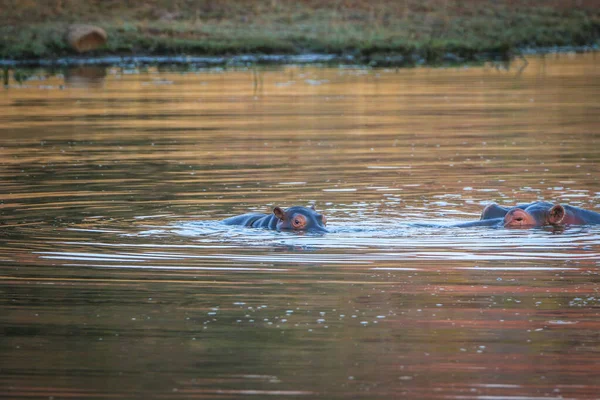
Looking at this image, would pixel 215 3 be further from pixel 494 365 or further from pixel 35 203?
pixel 494 365

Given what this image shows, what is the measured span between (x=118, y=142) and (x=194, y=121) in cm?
394

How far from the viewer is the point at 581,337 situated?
23.2ft

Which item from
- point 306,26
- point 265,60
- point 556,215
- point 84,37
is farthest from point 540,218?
point 306,26

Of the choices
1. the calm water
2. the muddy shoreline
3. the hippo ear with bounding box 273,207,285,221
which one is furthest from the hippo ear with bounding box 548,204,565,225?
the muddy shoreline

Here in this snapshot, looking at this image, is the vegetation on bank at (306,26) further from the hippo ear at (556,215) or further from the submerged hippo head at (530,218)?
the hippo ear at (556,215)

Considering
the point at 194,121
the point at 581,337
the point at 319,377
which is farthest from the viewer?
the point at 194,121

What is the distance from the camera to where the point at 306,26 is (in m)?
55.1

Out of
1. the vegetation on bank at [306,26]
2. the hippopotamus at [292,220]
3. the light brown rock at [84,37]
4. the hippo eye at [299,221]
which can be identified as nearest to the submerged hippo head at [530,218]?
the hippopotamus at [292,220]

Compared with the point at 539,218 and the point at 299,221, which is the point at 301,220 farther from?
the point at 539,218

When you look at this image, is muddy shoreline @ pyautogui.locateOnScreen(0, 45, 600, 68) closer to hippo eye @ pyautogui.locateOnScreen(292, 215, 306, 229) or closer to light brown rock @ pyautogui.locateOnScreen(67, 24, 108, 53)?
light brown rock @ pyautogui.locateOnScreen(67, 24, 108, 53)

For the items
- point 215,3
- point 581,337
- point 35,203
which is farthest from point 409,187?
point 215,3

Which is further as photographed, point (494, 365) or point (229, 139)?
point (229, 139)

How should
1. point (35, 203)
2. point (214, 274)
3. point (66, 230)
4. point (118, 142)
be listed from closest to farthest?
point (214, 274), point (66, 230), point (35, 203), point (118, 142)

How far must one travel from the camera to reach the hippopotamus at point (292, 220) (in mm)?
11570
